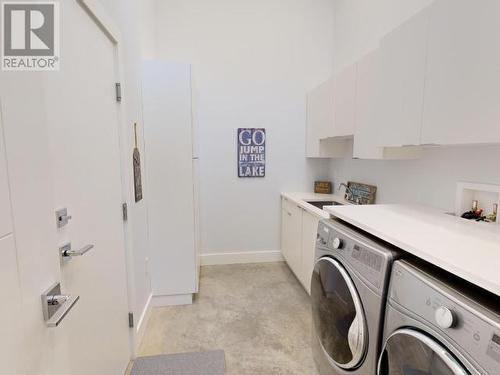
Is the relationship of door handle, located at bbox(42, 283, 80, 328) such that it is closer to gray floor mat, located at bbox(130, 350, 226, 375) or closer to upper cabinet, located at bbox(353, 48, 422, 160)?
gray floor mat, located at bbox(130, 350, 226, 375)

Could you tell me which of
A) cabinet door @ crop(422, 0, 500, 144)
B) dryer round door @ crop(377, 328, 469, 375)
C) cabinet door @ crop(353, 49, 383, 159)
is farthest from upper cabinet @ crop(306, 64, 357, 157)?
dryer round door @ crop(377, 328, 469, 375)

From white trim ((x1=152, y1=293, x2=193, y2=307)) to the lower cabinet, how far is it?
1074mm

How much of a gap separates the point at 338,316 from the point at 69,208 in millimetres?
1295

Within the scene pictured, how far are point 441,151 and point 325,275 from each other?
1.10 m

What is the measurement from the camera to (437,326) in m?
0.78

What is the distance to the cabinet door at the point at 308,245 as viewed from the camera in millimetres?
2277

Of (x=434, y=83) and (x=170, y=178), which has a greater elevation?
(x=434, y=83)

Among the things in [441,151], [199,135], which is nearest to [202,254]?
[199,135]

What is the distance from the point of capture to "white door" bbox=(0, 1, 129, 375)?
60 centimetres

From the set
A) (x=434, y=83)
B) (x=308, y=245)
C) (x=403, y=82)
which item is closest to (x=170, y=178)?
(x=308, y=245)

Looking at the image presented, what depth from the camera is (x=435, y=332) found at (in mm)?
784

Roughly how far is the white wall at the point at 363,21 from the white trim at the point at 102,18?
1.99 metres

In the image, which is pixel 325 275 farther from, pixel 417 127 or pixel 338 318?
pixel 417 127

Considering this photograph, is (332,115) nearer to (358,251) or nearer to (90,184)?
(358,251)
